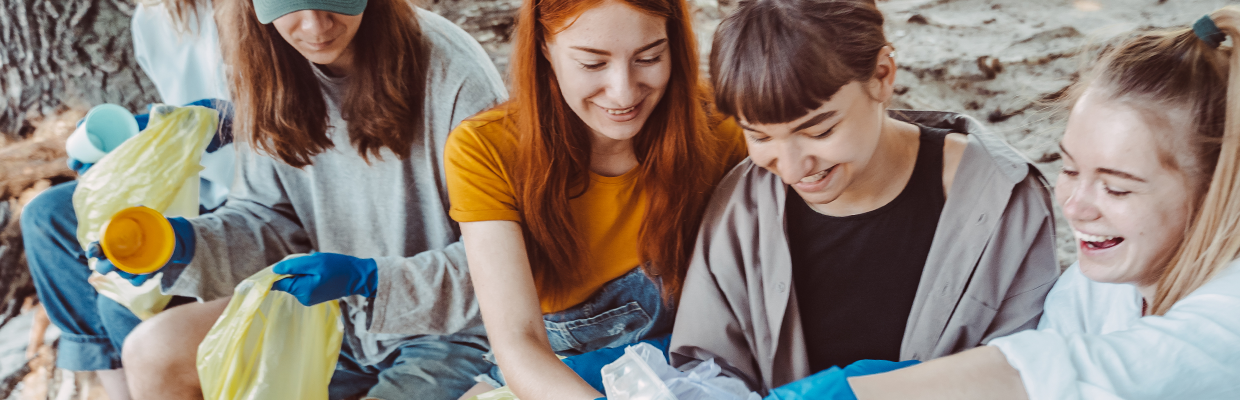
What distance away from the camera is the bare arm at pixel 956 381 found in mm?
707

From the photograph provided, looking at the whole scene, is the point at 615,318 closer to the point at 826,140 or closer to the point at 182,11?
the point at 826,140

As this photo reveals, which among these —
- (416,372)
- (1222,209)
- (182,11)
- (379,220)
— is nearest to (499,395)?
(416,372)

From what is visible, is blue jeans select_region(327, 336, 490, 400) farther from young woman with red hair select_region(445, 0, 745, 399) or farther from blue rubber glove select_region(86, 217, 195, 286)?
blue rubber glove select_region(86, 217, 195, 286)

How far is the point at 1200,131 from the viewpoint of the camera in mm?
723

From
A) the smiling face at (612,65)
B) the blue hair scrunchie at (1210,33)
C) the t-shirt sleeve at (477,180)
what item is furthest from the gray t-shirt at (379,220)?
the blue hair scrunchie at (1210,33)

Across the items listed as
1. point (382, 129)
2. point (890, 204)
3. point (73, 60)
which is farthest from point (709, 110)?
point (73, 60)

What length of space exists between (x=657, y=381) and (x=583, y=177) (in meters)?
0.38

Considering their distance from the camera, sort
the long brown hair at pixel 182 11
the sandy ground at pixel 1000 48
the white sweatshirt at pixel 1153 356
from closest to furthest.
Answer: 1. the white sweatshirt at pixel 1153 356
2. the sandy ground at pixel 1000 48
3. the long brown hair at pixel 182 11

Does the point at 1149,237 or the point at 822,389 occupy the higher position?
the point at 1149,237

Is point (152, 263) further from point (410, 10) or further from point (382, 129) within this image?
point (410, 10)

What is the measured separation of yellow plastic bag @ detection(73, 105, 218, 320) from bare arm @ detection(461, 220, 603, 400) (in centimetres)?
67

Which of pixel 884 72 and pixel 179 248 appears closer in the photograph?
pixel 884 72

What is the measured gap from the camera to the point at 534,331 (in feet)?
3.41

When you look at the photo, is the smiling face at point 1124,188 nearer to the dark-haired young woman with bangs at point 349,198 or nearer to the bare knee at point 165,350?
the dark-haired young woman with bangs at point 349,198
